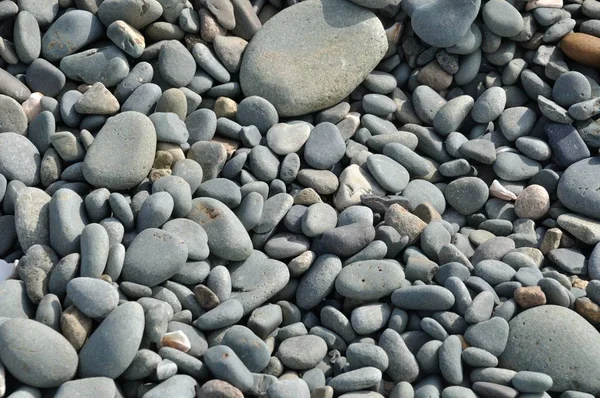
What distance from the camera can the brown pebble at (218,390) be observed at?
1.93 m

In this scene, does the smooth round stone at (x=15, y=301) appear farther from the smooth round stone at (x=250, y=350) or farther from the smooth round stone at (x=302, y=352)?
the smooth round stone at (x=302, y=352)

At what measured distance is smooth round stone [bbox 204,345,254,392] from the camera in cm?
198

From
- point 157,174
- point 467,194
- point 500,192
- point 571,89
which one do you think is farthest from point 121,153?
point 571,89

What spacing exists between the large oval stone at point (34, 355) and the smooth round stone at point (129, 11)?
136 centimetres

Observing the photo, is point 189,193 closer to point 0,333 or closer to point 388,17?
point 0,333

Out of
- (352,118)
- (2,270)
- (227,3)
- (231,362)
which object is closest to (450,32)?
(352,118)

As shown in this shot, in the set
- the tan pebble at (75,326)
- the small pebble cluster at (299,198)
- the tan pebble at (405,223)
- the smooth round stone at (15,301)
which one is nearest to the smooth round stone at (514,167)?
the small pebble cluster at (299,198)

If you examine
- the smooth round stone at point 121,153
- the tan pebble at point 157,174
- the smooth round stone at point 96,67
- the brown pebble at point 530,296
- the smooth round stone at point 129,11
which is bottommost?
the brown pebble at point 530,296

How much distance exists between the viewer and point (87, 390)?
1899 mm

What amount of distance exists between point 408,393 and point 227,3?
1.77m

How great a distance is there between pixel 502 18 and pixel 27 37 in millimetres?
1906

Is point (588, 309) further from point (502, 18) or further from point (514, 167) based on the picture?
point (502, 18)

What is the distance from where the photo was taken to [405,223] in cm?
247

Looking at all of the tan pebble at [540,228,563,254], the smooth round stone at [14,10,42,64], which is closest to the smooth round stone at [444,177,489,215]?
the tan pebble at [540,228,563,254]
